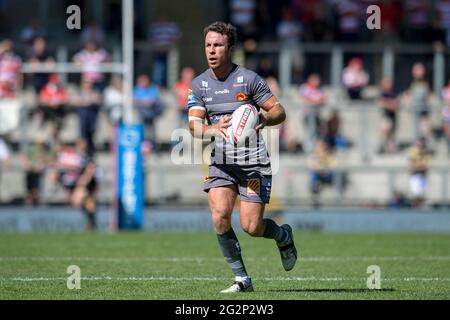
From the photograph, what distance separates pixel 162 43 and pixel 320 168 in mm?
5293

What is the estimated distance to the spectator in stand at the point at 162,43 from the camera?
25375mm

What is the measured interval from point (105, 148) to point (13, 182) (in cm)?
248

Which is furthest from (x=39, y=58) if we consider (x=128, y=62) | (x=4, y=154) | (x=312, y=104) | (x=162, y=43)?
(x=312, y=104)

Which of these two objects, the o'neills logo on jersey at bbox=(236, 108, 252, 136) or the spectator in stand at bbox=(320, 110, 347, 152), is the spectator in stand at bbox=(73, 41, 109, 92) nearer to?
the spectator in stand at bbox=(320, 110, 347, 152)

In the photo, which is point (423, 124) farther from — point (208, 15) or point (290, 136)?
point (208, 15)

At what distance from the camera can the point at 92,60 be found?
23484 millimetres

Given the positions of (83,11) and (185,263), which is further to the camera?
(83,11)

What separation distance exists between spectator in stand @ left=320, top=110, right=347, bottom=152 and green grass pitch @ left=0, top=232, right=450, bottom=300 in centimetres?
434

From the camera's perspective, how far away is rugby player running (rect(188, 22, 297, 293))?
9.80 metres

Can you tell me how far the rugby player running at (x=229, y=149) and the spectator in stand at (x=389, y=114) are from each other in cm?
1423

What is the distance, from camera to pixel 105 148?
2438cm

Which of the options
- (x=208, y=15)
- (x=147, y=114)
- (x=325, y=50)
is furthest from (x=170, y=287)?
(x=208, y=15)

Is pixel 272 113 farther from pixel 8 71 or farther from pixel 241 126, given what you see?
pixel 8 71

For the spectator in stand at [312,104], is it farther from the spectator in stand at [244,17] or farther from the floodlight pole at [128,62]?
the floodlight pole at [128,62]
